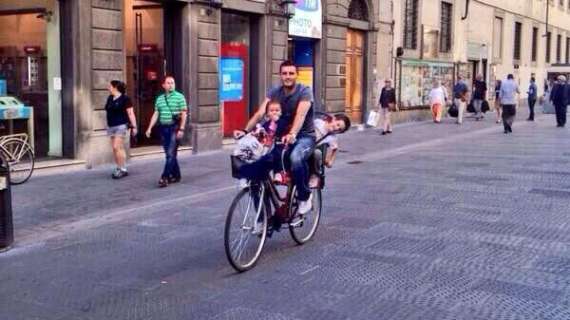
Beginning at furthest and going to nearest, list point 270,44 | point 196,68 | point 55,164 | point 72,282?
1. point 270,44
2. point 196,68
3. point 55,164
4. point 72,282

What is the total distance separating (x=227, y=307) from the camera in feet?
16.1

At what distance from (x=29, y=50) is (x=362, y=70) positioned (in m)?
Result: 12.2

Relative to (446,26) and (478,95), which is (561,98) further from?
(446,26)

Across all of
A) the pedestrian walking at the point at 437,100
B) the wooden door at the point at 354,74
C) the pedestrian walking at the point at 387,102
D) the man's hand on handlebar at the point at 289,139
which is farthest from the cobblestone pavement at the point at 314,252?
the pedestrian walking at the point at 437,100

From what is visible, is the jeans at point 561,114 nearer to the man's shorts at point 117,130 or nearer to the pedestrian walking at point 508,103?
the pedestrian walking at point 508,103

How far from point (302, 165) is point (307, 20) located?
1262 cm

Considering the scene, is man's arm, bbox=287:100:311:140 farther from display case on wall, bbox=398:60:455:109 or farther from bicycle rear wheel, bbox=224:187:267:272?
display case on wall, bbox=398:60:455:109

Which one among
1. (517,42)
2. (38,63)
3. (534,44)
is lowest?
(38,63)

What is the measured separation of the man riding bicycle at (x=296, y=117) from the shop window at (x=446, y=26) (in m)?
22.1

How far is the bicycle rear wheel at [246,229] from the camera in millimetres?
5727

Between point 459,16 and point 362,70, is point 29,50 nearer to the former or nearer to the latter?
point 362,70

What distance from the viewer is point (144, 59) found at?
1466 centimetres

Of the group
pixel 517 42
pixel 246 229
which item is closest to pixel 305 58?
pixel 246 229

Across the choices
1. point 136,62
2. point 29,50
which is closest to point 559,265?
point 29,50
